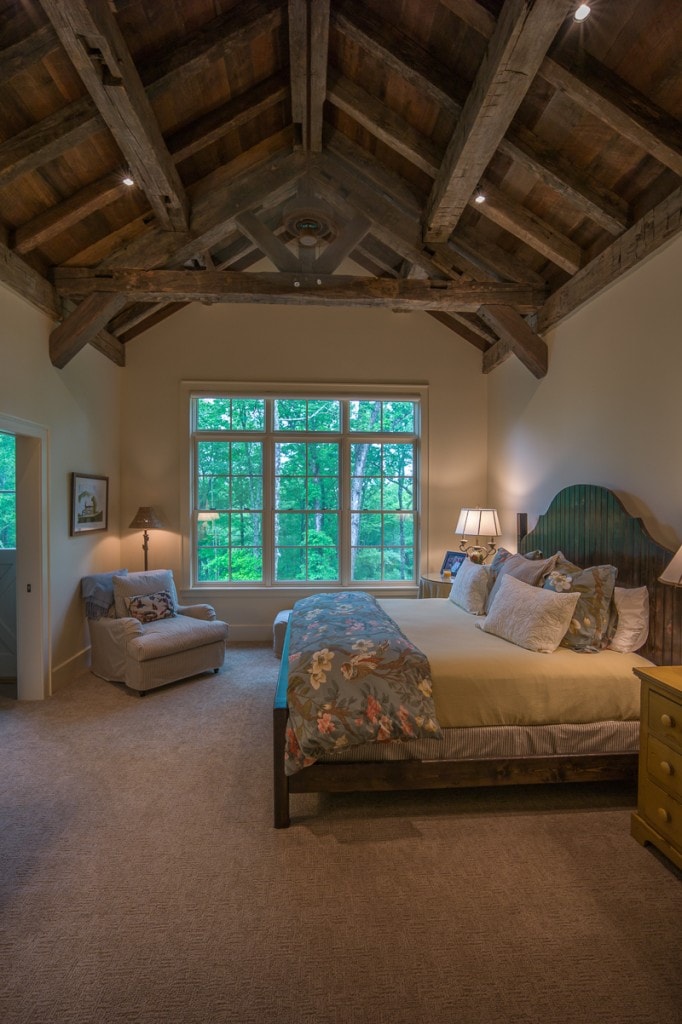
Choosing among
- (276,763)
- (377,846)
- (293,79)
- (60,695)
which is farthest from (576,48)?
(60,695)

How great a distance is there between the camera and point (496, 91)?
7.62 ft

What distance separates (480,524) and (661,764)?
8.58 feet

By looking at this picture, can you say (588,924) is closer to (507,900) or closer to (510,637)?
(507,900)

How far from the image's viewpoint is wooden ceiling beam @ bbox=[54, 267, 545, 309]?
375cm

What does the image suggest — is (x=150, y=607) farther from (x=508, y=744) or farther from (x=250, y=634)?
(x=508, y=744)

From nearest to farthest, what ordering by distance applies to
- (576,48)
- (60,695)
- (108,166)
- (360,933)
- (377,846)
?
(360,933), (377,846), (576,48), (108,166), (60,695)

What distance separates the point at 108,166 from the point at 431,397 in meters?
3.43

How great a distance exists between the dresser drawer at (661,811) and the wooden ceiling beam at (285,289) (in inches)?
134

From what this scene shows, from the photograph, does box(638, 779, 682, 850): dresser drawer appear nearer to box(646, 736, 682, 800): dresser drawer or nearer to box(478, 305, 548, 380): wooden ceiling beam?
box(646, 736, 682, 800): dresser drawer

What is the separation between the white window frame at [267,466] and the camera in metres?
5.15

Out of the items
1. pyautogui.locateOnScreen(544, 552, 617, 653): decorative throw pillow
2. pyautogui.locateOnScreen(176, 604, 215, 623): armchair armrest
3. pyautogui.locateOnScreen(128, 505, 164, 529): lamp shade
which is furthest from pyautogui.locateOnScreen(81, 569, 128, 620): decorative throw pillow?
pyautogui.locateOnScreen(544, 552, 617, 653): decorative throw pillow

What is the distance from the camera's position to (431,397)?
A: 530cm

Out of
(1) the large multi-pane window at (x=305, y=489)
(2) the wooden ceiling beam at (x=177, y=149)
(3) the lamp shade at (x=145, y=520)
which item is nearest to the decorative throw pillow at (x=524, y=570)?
(1) the large multi-pane window at (x=305, y=489)

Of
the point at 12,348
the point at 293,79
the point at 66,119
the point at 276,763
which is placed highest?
the point at 293,79
